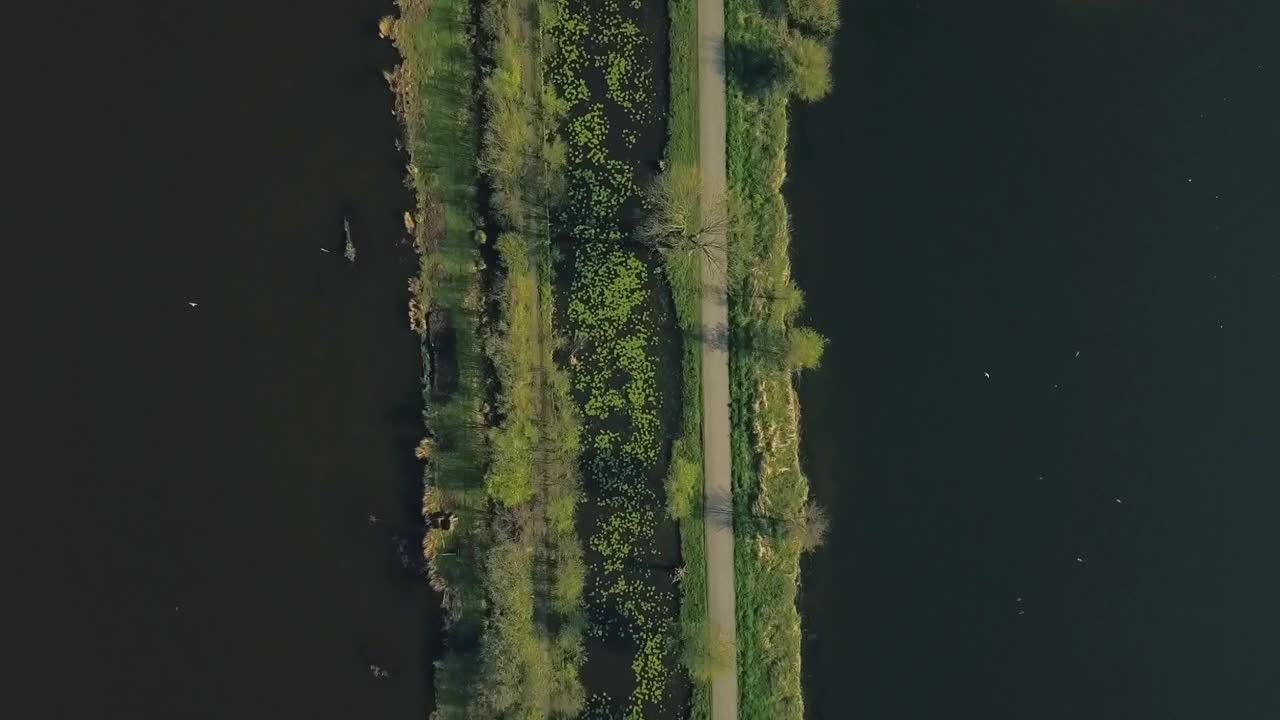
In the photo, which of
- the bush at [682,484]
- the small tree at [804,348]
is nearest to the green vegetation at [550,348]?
the bush at [682,484]

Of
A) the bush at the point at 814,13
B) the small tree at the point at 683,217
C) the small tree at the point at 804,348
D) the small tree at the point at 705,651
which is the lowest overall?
the small tree at the point at 705,651

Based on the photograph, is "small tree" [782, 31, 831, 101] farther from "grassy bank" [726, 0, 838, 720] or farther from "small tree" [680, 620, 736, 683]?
"small tree" [680, 620, 736, 683]

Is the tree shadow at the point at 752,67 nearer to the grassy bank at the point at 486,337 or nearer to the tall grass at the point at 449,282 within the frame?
the grassy bank at the point at 486,337

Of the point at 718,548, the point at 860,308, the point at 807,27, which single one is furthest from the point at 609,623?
the point at 807,27

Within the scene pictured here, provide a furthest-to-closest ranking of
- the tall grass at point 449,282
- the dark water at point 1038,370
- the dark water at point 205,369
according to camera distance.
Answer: the dark water at point 1038,370, the tall grass at point 449,282, the dark water at point 205,369

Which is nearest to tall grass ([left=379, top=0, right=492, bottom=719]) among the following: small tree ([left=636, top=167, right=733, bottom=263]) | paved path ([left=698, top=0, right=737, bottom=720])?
small tree ([left=636, top=167, right=733, bottom=263])

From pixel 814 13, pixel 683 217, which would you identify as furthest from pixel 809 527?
pixel 814 13
